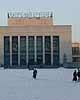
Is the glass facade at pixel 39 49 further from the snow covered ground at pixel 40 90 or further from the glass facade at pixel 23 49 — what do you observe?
the snow covered ground at pixel 40 90

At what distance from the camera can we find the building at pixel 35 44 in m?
74.0

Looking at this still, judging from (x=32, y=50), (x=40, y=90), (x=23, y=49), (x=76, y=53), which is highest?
(x=23, y=49)

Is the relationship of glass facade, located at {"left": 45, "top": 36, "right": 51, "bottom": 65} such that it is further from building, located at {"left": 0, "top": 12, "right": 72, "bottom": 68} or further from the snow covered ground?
the snow covered ground

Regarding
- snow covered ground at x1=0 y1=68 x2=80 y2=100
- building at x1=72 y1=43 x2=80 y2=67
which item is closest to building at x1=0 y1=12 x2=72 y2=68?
building at x1=72 y1=43 x2=80 y2=67

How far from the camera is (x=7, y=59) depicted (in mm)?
74625

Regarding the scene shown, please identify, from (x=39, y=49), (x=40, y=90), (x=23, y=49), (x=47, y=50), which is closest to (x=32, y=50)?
(x=39, y=49)

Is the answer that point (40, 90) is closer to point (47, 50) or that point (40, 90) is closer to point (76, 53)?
point (47, 50)

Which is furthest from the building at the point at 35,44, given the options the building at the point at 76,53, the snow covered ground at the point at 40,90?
the snow covered ground at the point at 40,90

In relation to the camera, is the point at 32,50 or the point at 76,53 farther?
the point at 76,53

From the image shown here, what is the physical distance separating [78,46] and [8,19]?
2298 centimetres

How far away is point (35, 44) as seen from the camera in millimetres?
74312

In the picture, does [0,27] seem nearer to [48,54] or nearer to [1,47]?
[1,47]

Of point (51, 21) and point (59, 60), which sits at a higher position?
point (51, 21)

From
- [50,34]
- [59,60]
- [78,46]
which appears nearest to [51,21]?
[50,34]
